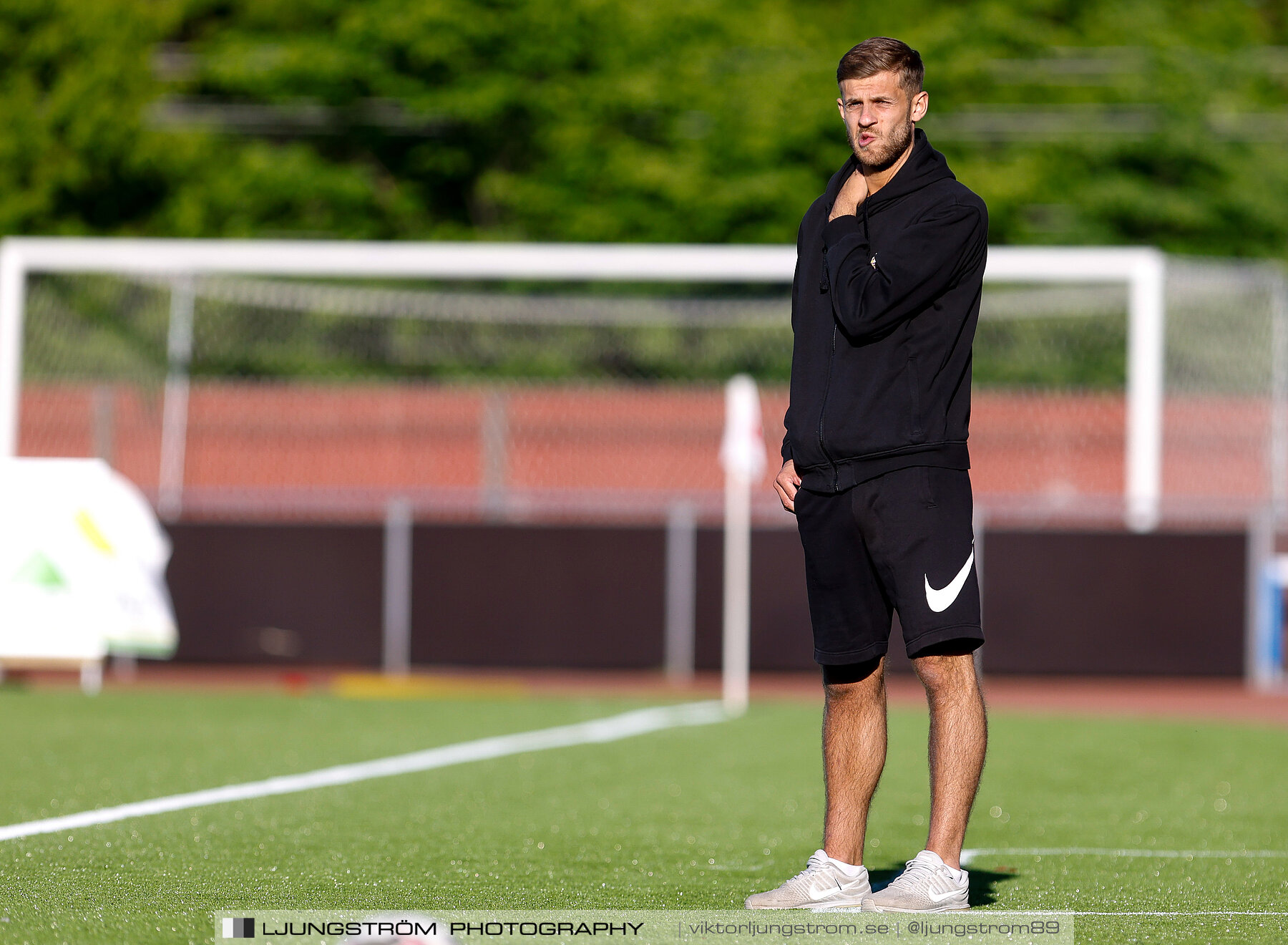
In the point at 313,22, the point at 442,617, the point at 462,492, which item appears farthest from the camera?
the point at 313,22

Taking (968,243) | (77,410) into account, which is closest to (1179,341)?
(77,410)

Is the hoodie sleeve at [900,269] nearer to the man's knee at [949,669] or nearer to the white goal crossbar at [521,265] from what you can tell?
the man's knee at [949,669]

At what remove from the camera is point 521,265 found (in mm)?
13562

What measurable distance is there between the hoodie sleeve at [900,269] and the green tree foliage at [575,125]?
22.8m

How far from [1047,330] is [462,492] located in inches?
286

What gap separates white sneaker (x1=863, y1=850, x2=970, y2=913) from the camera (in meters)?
4.00

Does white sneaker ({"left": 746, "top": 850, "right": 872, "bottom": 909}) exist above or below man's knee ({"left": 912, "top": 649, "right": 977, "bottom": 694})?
below

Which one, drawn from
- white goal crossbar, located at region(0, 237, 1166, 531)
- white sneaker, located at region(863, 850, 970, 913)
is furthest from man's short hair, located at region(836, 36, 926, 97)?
white goal crossbar, located at region(0, 237, 1166, 531)

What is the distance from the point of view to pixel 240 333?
2136 centimetres

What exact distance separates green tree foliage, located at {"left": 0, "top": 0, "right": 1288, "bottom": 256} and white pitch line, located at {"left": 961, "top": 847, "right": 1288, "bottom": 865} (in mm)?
21625

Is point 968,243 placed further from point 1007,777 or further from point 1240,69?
point 1240,69

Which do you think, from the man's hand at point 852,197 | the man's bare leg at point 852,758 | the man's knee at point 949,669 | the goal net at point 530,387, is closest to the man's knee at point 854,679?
the man's bare leg at point 852,758

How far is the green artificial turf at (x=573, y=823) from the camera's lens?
4.29 m

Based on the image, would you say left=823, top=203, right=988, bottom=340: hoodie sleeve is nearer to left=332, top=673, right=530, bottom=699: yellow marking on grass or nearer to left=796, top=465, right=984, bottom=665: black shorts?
left=796, top=465, right=984, bottom=665: black shorts
